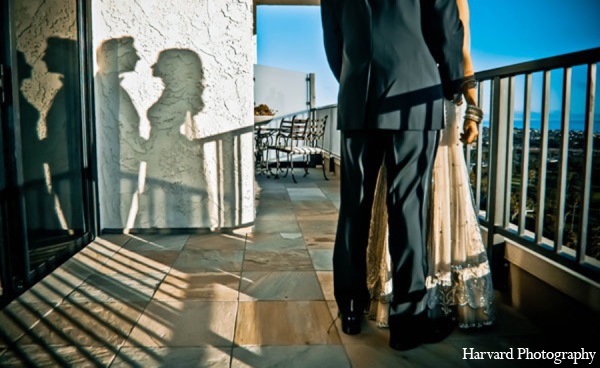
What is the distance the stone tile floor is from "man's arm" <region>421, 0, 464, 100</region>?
3.19ft

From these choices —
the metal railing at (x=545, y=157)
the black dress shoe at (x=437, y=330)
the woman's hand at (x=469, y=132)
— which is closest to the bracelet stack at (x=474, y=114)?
the woman's hand at (x=469, y=132)

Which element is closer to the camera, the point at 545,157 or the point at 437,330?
the point at 437,330

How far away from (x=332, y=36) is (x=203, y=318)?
1234mm

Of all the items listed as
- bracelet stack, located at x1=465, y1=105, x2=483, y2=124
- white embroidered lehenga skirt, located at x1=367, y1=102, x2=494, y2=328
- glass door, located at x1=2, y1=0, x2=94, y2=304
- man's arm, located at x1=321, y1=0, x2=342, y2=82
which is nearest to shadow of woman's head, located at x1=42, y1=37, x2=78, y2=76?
glass door, located at x1=2, y1=0, x2=94, y2=304

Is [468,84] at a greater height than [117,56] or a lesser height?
lesser

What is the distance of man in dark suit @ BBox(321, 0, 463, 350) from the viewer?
1.56 m

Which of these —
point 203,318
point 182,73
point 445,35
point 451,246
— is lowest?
point 203,318

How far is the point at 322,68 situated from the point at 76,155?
24.7 ft

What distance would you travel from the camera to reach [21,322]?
190cm

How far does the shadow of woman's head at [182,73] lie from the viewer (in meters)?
3.27

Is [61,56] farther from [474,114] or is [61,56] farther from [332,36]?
[474,114]

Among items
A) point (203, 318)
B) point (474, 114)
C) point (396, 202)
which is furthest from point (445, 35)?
point (203, 318)

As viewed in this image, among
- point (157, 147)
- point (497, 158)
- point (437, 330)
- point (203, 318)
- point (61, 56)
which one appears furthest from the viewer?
point (157, 147)

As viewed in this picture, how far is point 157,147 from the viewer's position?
11.0 feet
